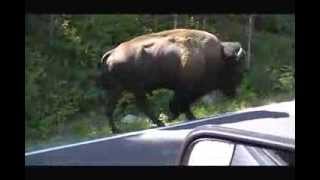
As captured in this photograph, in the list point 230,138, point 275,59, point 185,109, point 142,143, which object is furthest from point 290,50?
point 230,138

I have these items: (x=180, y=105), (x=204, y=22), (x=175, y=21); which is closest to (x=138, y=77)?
(x=180, y=105)

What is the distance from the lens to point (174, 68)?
5414 mm

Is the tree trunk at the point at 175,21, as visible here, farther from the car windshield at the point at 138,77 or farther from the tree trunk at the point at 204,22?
the tree trunk at the point at 204,22

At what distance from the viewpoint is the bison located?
5.36m

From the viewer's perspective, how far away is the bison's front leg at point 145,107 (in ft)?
17.5

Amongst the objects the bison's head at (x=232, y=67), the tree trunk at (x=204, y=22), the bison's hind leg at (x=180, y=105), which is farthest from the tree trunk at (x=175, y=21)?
the bison's hind leg at (x=180, y=105)

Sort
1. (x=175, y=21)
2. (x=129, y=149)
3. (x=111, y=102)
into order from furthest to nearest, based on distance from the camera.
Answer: (x=111, y=102) → (x=175, y=21) → (x=129, y=149)

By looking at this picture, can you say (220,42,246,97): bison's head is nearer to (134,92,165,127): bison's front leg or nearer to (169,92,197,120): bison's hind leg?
(169,92,197,120): bison's hind leg

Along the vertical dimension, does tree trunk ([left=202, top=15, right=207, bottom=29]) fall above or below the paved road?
above

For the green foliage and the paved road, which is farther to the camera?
the green foliage

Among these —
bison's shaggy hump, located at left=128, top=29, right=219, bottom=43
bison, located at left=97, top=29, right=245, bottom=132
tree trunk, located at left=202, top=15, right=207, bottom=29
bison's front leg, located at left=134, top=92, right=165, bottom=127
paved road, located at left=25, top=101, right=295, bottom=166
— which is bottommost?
paved road, located at left=25, top=101, right=295, bottom=166

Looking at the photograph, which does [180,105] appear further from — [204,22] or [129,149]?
[204,22]

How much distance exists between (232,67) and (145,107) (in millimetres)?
784

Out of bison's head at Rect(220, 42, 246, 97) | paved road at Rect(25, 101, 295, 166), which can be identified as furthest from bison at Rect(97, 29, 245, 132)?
paved road at Rect(25, 101, 295, 166)
